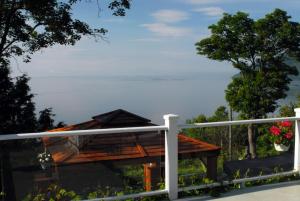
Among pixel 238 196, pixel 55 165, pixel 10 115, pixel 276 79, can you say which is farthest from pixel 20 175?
pixel 276 79

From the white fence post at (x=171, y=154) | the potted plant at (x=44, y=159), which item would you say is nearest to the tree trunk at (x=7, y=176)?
the potted plant at (x=44, y=159)

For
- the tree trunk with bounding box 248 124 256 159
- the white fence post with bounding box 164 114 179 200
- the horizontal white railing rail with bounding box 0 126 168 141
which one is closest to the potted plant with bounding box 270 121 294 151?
the tree trunk with bounding box 248 124 256 159

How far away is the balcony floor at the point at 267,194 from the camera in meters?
5.96

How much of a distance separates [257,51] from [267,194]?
17.2m

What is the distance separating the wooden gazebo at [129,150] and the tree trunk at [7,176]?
0.49 metres

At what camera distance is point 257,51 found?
22453 millimetres

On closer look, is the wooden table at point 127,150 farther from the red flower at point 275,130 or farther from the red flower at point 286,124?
the red flower at point 286,124

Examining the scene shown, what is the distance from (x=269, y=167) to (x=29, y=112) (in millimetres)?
7662

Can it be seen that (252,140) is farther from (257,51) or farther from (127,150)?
(257,51)

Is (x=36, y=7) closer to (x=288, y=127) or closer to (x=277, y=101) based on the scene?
(x=288, y=127)

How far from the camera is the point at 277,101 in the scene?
22.6 metres

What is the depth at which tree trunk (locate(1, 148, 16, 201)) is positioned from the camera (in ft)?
16.2

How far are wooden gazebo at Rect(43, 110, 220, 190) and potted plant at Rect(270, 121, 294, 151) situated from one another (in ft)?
4.51

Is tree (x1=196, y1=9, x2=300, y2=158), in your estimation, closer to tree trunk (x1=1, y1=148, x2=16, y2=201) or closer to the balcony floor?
the balcony floor
